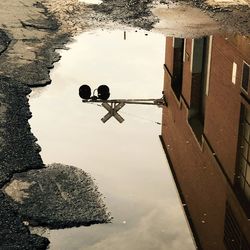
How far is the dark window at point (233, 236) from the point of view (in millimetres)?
5629

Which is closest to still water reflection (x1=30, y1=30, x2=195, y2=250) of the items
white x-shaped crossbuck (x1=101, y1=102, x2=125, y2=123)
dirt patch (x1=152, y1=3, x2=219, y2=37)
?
white x-shaped crossbuck (x1=101, y1=102, x2=125, y2=123)

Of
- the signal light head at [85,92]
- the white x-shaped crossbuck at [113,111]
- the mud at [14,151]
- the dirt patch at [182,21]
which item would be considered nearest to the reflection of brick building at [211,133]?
the dirt patch at [182,21]

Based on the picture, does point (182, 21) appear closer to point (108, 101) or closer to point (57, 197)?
point (108, 101)

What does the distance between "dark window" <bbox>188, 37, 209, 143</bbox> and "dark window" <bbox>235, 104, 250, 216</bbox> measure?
0.61 m

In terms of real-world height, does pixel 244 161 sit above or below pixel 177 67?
below

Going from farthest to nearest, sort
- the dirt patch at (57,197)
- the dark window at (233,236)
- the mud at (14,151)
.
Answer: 1. the dirt patch at (57,197)
2. the dark window at (233,236)
3. the mud at (14,151)

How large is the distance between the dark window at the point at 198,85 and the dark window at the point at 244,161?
613 millimetres

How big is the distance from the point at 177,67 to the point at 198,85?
0.63 meters

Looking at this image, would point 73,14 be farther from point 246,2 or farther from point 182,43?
point 246,2

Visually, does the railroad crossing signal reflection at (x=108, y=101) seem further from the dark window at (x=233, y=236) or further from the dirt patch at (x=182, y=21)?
the dirt patch at (x=182, y=21)

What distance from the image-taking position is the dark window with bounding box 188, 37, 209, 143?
8.78 meters

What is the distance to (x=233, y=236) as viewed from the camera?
226 inches

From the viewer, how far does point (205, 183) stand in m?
6.86

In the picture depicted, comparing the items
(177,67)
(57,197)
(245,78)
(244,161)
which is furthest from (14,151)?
(177,67)
